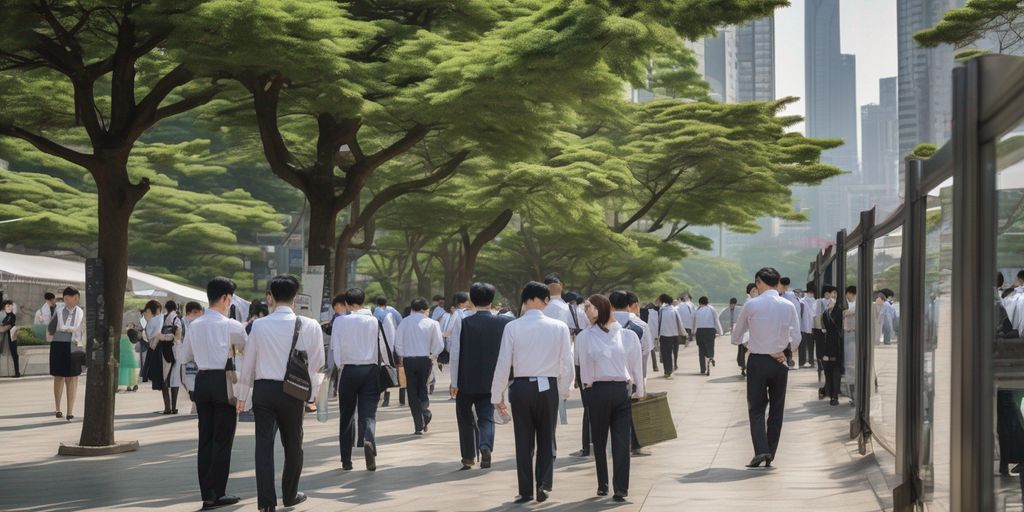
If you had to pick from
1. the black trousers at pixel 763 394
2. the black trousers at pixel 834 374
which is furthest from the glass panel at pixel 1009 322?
the black trousers at pixel 834 374

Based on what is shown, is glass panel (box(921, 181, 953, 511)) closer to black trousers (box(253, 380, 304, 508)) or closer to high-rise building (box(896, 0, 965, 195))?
black trousers (box(253, 380, 304, 508))

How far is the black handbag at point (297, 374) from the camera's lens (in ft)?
32.7

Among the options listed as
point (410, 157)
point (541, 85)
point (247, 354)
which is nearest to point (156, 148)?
point (541, 85)

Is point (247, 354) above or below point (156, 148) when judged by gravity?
below

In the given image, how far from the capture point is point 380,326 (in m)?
13.2

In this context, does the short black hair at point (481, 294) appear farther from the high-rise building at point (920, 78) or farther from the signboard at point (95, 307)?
the high-rise building at point (920, 78)

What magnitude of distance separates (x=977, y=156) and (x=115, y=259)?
37.5 feet

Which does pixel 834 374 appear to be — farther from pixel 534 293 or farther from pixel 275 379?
pixel 275 379

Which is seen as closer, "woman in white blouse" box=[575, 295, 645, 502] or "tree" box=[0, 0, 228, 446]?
"woman in white blouse" box=[575, 295, 645, 502]

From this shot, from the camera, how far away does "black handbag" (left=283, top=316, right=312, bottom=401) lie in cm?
997

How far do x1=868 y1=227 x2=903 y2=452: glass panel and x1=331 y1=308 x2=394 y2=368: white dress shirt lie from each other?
467 centimetres

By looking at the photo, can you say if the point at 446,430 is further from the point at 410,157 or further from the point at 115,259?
the point at 410,157

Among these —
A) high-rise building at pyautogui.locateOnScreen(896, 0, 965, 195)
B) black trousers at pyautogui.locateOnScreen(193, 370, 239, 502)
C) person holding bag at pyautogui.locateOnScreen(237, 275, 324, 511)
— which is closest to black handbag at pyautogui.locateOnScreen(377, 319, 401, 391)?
black trousers at pyautogui.locateOnScreen(193, 370, 239, 502)

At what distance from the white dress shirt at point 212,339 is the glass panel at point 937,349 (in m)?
5.32
